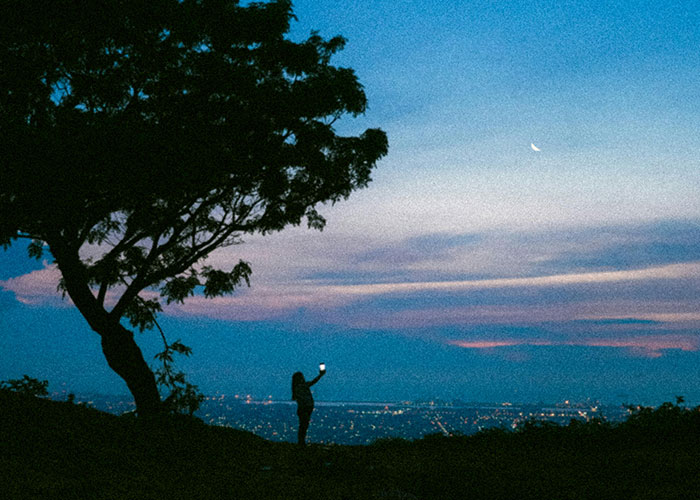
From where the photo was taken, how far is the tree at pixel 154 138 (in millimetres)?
11688

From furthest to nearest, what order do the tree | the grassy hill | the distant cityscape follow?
the distant cityscape
the tree
the grassy hill

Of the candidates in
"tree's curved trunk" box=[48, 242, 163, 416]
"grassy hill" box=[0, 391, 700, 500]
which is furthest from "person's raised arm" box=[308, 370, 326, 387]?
"tree's curved trunk" box=[48, 242, 163, 416]

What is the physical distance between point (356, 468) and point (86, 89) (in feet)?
34.5

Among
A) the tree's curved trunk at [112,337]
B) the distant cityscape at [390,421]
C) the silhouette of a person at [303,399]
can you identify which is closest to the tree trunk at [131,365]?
the tree's curved trunk at [112,337]

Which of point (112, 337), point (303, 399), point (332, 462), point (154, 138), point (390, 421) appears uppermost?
point (154, 138)

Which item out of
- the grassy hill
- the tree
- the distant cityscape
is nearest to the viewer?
the grassy hill

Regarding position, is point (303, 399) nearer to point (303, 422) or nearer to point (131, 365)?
point (303, 422)

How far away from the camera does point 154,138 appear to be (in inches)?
481

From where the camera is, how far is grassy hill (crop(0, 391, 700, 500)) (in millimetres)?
7664

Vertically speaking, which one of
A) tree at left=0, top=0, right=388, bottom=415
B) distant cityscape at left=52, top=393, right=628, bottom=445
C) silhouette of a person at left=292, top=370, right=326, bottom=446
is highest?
tree at left=0, top=0, right=388, bottom=415

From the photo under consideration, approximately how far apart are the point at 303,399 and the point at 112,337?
5435 mm

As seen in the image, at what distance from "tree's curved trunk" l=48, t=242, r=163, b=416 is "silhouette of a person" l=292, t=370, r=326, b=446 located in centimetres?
397

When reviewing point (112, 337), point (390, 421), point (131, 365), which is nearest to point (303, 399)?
point (131, 365)

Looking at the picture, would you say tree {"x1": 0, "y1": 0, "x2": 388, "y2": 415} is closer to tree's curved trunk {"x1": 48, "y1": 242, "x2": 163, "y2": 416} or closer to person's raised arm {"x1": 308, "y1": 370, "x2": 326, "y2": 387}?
tree's curved trunk {"x1": 48, "y1": 242, "x2": 163, "y2": 416}
